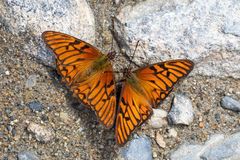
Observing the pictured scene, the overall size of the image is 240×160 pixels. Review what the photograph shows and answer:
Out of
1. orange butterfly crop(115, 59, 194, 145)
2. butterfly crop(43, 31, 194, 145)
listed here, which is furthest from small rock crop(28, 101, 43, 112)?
orange butterfly crop(115, 59, 194, 145)

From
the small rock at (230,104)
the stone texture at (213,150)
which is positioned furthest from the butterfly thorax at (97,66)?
the small rock at (230,104)

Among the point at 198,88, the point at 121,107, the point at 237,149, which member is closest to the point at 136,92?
the point at 121,107

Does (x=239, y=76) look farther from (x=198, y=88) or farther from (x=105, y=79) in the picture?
(x=105, y=79)

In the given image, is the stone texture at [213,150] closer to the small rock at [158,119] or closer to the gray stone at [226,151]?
the gray stone at [226,151]

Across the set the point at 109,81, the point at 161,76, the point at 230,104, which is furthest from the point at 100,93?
the point at 230,104

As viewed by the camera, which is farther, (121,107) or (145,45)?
(145,45)

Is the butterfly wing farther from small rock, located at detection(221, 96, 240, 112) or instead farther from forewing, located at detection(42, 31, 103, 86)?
small rock, located at detection(221, 96, 240, 112)
